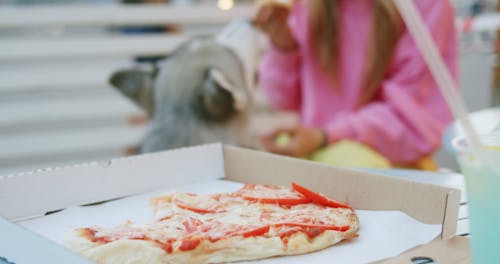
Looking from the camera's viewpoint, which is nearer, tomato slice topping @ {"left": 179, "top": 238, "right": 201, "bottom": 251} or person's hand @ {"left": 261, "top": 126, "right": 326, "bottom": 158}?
tomato slice topping @ {"left": 179, "top": 238, "right": 201, "bottom": 251}

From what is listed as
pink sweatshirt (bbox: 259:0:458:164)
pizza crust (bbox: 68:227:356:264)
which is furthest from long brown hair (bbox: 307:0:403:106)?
pizza crust (bbox: 68:227:356:264)

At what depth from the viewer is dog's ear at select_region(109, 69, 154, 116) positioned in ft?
4.56

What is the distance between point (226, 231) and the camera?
651 millimetres

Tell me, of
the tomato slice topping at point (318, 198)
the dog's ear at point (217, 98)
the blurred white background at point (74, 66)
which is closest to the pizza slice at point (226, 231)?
the tomato slice topping at point (318, 198)

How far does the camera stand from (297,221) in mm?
681

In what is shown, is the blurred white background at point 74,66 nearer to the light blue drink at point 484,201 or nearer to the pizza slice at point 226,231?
the pizza slice at point 226,231

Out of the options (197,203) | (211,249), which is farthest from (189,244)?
(197,203)

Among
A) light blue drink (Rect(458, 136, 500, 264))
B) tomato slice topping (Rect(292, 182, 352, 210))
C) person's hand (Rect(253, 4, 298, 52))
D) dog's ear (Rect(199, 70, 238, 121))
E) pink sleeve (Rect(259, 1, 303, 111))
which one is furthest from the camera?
pink sleeve (Rect(259, 1, 303, 111))

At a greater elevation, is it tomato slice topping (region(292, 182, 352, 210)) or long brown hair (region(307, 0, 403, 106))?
long brown hair (region(307, 0, 403, 106))

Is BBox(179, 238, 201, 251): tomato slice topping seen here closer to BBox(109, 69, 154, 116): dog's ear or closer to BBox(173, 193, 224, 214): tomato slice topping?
BBox(173, 193, 224, 214): tomato slice topping

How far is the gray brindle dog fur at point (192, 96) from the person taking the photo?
1.29 meters

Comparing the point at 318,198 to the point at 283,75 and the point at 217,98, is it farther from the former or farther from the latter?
the point at 283,75

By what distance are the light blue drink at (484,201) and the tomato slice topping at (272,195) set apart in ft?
0.86

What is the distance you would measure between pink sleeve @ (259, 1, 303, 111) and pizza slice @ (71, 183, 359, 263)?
100 centimetres
